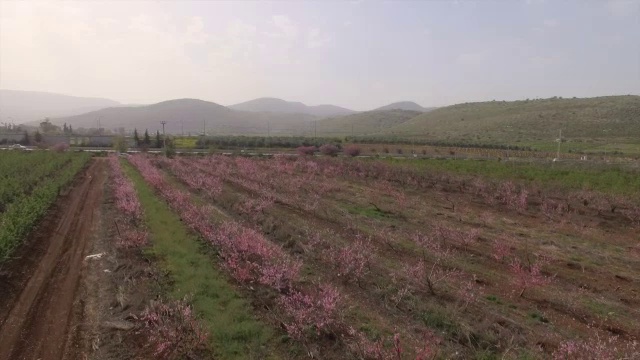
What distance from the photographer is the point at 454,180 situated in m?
31.8

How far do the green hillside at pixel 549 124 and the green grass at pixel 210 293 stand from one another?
259ft

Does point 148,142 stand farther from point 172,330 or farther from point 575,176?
point 172,330

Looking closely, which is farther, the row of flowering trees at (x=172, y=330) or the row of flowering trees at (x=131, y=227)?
the row of flowering trees at (x=131, y=227)

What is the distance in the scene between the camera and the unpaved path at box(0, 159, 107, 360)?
884 centimetres

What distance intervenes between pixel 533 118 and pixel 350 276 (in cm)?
12001

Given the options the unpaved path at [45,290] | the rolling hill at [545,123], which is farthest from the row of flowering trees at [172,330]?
the rolling hill at [545,123]

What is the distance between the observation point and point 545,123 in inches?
4355

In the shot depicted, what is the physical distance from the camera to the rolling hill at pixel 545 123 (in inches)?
3879

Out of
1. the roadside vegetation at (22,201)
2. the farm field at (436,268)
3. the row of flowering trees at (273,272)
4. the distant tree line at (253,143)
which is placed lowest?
the farm field at (436,268)

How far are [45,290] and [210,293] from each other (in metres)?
4.71

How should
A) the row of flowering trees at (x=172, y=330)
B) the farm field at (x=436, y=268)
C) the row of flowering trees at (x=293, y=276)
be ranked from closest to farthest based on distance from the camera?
1. the row of flowering trees at (x=172, y=330)
2. the row of flowering trees at (x=293, y=276)
3. the farm field at (x=436, y=268)

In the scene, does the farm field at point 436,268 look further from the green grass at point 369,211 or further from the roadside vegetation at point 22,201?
the roadside vegetation at point 22,201

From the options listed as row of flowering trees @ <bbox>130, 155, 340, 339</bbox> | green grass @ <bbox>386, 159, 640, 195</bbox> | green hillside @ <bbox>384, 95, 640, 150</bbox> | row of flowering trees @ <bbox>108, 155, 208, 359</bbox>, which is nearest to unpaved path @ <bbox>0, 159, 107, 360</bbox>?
row of flowering trees @ <bbox>108, 155, 208, 359</bbox>

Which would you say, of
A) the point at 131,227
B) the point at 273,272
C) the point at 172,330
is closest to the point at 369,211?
the point at 131,227
